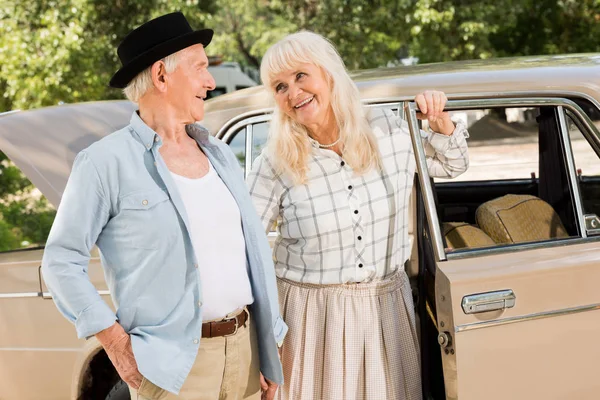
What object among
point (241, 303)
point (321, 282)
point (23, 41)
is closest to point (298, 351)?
point (321, 282)

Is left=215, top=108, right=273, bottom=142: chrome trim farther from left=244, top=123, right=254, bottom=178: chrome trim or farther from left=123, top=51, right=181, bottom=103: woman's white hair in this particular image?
left=123, top=51, right=181, bottom=103: woman's white hair

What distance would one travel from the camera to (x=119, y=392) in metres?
3.38

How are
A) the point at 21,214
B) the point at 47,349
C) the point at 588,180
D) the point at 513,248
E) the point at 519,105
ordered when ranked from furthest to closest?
1. the point at 21,214
2. the point at 588,180
3. the point at 47,349
4. the point at 519,105
5. the point at 513,248

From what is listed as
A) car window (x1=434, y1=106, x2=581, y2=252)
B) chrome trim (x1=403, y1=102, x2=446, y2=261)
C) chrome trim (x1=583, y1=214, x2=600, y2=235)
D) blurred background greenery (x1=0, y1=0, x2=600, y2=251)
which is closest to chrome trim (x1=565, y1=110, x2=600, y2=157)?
car window (x1=434, y1=106, x2=581, y2=252)

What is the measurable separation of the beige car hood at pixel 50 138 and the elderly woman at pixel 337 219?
40.9 inches

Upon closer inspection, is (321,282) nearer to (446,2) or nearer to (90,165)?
(90,165)

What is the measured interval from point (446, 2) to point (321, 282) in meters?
10.2

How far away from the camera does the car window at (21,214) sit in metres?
5.93

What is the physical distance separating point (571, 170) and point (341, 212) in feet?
3.25

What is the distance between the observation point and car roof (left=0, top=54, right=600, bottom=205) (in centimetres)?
312

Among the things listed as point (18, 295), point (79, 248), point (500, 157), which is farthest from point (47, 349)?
point (500, 157)

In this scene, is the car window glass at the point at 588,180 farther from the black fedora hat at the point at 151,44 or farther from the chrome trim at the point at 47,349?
the chrome trim at the point at 47,349

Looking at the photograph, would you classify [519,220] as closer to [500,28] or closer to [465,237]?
[465,237]

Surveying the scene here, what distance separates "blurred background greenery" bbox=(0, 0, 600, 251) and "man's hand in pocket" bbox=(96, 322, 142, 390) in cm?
632
